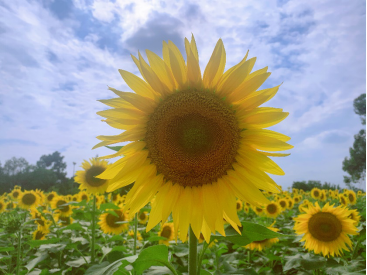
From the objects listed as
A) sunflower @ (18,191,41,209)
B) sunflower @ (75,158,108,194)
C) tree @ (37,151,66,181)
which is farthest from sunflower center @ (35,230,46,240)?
tree @ (37,151,66,181)

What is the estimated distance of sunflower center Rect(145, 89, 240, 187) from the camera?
1.82 meters

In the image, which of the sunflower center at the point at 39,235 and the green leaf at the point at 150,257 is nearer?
the green leaf at the point at 150,257

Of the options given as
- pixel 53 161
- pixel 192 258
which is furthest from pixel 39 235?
pixel 53 161

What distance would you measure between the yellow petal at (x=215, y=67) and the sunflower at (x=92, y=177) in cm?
394

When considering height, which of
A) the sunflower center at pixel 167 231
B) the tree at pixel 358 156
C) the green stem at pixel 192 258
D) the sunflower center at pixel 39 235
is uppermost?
the tree at pixel 358 156

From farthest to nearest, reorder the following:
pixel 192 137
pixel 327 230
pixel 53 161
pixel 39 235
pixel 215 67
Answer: pixel 53 161 < pixel 39 235 < pixel 327 230 < pixel 192 137 < pixel 215 67

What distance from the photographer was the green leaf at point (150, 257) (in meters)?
1.69

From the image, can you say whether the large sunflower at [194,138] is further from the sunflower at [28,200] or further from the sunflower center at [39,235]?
the sunflower at [28,200]

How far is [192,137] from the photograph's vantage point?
75.7 inches

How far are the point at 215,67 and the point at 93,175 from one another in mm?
4323

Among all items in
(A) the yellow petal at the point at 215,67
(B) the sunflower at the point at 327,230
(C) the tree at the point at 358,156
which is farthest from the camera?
(C) the tree at the point at 358,156

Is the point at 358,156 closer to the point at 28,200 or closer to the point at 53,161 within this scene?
the point at 28,200

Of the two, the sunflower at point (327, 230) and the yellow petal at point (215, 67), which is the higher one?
the yellow petal at point (215, 67)

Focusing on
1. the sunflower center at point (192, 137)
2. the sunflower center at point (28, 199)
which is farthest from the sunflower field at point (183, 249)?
the sunflower center at point (28, 199)
